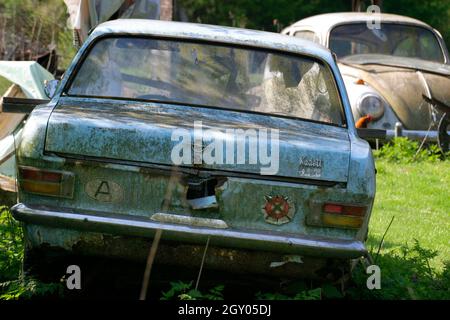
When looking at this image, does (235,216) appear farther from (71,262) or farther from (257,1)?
(257,1)

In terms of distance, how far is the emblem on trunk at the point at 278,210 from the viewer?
188 inches

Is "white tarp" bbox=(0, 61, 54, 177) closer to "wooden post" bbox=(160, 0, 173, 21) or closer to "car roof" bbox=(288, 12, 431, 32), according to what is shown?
"car roof" bbox=(288, 12, 431, 32)

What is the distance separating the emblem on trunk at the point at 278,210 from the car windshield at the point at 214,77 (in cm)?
100

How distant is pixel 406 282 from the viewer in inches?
217

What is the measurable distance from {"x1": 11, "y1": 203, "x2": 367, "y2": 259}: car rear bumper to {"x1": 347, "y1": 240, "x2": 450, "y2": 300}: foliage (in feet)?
2.42

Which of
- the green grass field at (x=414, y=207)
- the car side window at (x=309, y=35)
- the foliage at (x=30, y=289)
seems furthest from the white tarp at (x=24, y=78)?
the car side window at (x=309, y=35)

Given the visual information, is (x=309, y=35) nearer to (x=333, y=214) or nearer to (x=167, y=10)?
(x=167, y=10)

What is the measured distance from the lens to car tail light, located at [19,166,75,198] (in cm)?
473

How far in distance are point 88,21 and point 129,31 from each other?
144 inches

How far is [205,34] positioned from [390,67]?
6.45 meters

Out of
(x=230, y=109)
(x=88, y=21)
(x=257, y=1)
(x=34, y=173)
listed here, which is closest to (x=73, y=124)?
(x=34, y=173)

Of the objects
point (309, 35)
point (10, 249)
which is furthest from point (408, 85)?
point (10, 249)

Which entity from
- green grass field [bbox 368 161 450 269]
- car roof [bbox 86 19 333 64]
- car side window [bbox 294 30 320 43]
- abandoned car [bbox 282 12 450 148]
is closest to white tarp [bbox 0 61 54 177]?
car roof [bbox 86 19 333 64]

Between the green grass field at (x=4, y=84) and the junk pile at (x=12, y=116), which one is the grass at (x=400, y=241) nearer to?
the junk pile at (x=12, y=116)
